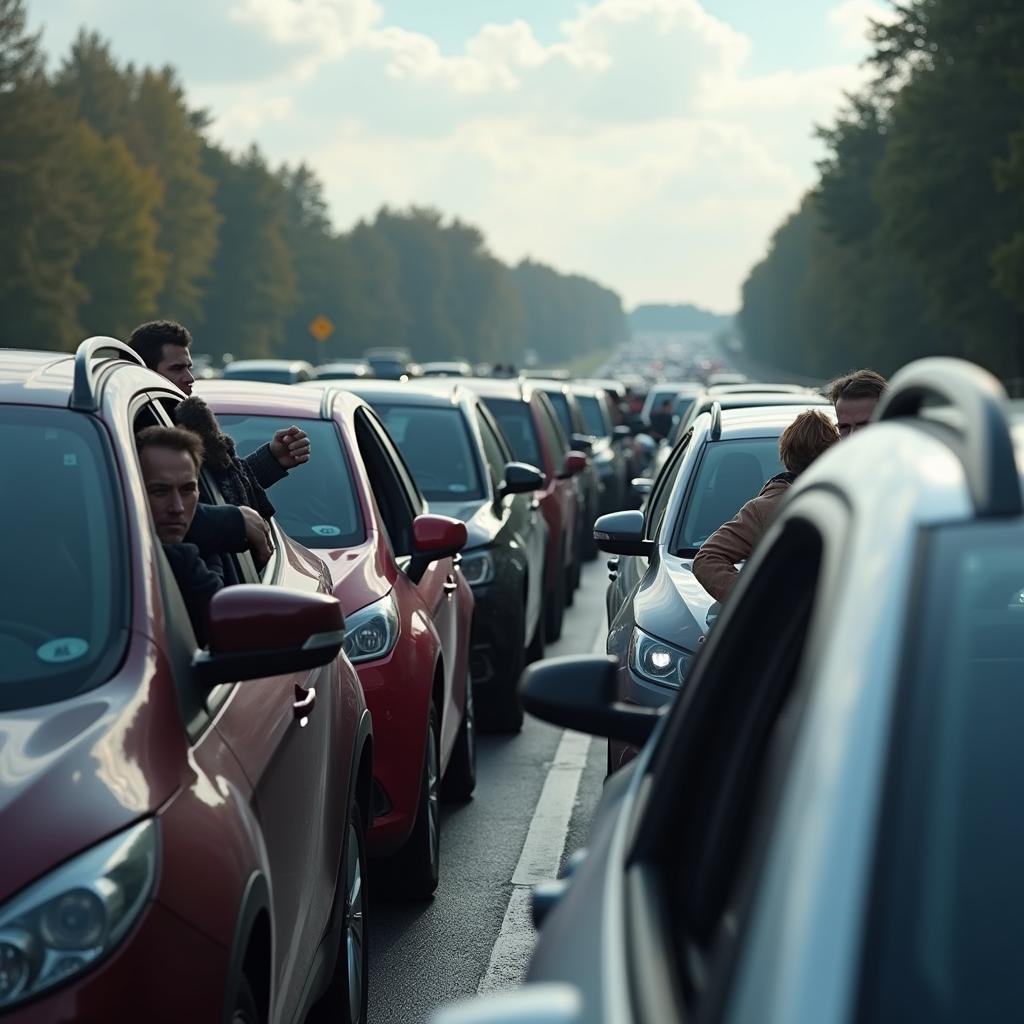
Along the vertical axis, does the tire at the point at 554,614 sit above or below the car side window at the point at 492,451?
below

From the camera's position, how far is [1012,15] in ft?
186

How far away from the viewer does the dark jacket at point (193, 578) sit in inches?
192

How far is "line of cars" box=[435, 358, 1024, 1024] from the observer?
6.72 ft

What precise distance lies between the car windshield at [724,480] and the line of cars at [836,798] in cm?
535

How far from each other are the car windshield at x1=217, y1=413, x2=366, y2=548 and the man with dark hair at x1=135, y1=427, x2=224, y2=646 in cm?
306

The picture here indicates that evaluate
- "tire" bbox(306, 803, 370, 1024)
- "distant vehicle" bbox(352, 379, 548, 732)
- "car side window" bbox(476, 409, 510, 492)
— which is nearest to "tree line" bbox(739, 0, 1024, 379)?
"car side window" bbox(476, 409, 510, 492)

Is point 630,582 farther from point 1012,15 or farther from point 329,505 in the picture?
point 1012,15

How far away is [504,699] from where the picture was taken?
11.5 meters

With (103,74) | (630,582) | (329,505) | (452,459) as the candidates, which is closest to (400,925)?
(329,505)

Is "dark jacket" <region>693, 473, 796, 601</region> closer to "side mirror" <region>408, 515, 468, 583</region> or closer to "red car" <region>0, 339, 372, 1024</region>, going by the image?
"side mirror" <region>408, 515, 468, 583</region>

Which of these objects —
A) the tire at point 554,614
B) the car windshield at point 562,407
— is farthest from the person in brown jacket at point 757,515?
the car windshield at point 562,407

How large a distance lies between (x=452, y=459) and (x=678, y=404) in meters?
23.2

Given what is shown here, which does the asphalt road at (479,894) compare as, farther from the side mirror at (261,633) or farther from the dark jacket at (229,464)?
the side mirror at (261,633)

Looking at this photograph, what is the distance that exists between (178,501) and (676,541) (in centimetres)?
403
